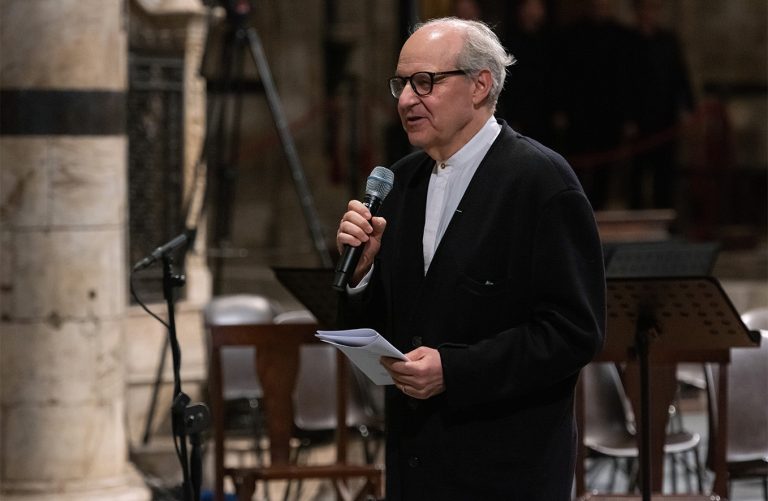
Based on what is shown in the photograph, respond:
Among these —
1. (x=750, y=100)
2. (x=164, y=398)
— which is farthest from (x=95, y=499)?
(x=750, y=100)

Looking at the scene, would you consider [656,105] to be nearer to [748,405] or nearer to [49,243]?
[748,405]

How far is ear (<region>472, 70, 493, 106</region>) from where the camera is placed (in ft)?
12.6

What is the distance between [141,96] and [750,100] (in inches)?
312

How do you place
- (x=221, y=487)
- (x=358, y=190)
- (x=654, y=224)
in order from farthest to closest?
1. (x=358, y=190)
2. (x=654, y=224)
3. (x=221, y=487)

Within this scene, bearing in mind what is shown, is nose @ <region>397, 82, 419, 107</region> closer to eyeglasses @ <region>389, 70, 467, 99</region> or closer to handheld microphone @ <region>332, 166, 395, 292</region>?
eyeglasses @ <region>389, 70, 467, 99</region>

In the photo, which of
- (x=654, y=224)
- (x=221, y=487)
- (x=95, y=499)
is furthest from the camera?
(x=654, y=224)

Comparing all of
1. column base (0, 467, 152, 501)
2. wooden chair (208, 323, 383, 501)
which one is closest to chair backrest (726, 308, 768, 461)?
wooden chair (208, 323, 383, 501)

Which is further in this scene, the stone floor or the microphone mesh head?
the stone floor

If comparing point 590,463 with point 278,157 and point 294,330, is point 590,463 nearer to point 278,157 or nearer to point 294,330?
point 294,330

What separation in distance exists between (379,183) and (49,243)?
2938mm

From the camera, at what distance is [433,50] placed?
381cm

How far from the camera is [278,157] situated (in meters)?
14.2

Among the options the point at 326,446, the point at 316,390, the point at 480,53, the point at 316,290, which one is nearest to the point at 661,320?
the point at 316,290

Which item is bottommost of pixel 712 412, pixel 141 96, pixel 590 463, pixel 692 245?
pixel 590 463
